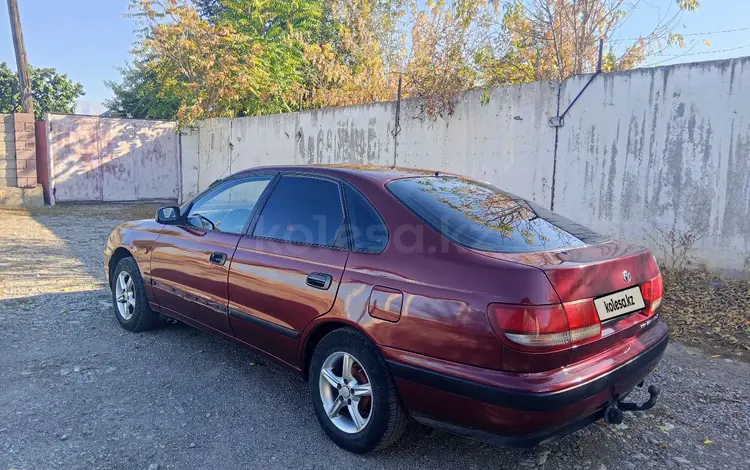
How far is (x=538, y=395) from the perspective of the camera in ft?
7.19

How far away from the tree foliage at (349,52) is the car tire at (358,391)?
612 centimetres

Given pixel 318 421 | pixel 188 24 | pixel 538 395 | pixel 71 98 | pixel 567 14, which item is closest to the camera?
pixel 538 395

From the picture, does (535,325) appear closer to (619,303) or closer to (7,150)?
(619,303)

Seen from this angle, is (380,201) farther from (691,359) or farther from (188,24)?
(188,24)

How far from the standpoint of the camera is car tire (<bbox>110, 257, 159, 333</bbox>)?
4.52 meters

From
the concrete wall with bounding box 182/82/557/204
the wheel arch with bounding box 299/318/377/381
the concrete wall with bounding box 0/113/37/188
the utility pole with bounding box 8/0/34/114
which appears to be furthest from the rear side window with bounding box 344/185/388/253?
the utility pole with bounding box 8/0/34/114

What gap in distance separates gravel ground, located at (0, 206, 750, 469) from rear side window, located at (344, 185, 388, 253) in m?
1.15

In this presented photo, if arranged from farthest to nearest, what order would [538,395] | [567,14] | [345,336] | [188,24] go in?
[188,24], [567,14], [345,336], [538,395]

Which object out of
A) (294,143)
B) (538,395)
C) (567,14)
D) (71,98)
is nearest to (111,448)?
(538,395)

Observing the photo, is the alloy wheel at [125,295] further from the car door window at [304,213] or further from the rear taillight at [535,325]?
the rear taillight at [535,325]

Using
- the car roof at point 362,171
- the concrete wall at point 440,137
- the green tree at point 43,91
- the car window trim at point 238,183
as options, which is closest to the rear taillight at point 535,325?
the car roof at point 362,171

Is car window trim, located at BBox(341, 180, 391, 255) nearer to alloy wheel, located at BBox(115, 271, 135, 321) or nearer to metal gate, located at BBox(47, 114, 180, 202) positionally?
alloy wheel, located at BBox(115, 271, 135, 321)

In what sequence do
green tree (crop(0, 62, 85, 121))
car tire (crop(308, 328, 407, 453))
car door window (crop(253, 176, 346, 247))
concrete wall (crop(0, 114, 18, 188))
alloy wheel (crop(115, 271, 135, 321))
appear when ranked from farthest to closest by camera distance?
green tree (crop(0, 62, 85, 121))
concrete wall (crop(0, 114, 18, 188))
alloy wheel (crop(115, 271, 135, 321))
car door window (crop(253, 176, 346, 247))
car tire (crop(308, 328, 407, 453))

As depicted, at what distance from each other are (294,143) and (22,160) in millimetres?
7520
